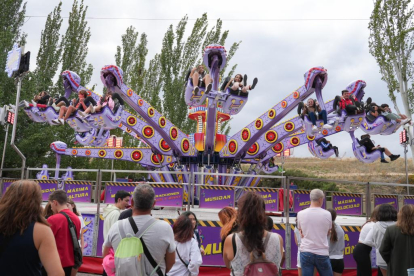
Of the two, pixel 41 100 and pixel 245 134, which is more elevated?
pixel 41 100

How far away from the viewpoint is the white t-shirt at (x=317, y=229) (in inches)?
207

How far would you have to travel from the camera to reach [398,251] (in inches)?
183

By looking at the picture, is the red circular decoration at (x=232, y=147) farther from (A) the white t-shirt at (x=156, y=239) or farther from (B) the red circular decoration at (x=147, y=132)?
(A) the white t-shirt at (x=156, y=239)

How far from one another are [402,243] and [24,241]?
381 cm

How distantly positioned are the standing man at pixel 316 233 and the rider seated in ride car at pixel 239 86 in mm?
7960

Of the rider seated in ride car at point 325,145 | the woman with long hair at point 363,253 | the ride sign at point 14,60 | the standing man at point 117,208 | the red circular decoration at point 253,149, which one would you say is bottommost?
the woman with long hair at point 363,253

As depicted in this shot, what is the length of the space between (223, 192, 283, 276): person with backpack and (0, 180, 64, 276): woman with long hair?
1447 millimetres

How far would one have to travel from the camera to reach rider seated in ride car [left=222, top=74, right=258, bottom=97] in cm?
1298

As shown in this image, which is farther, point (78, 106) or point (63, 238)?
point (78, 106)

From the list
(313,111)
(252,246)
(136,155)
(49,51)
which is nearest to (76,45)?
(49,51)

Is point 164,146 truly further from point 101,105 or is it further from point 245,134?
point 101,105

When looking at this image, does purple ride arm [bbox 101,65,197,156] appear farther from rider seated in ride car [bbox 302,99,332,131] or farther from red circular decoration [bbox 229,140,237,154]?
rider seated in ride car [bbox 302,99,332,131]

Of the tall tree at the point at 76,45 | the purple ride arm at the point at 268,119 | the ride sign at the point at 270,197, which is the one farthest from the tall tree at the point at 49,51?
the ride sign at the point at 270,197

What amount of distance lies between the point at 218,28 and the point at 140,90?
25.2ft
